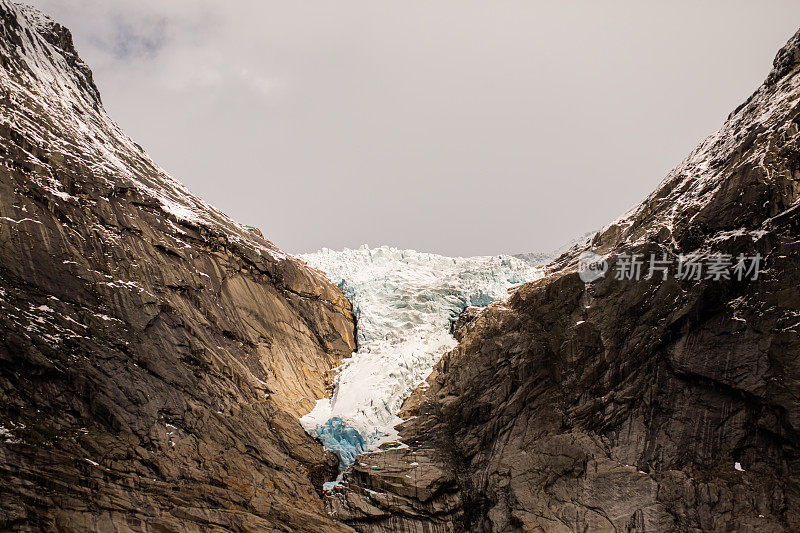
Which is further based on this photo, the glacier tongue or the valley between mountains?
the glacier tongue

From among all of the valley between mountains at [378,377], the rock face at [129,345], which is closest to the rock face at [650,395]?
the valley between mountains at [378,377]

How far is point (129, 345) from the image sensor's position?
27672 mm

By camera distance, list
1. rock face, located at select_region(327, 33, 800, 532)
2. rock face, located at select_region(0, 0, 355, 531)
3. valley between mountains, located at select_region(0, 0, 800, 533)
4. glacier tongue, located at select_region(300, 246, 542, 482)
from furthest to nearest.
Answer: glacier tongue, located at select_region(300, 246, 542, 482), rock face, located at select_region(327, 33, 800, 532), valley between mountains, located at select_region(0, 0, 800, 533), rock face, located at select_region(0, 0, 355, 531)

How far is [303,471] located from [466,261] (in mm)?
34640

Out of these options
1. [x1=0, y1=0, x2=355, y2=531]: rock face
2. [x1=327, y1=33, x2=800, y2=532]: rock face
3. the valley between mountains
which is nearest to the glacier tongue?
the valley between mountains

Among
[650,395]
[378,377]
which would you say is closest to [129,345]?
[378,377]

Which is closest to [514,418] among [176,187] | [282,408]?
[282,408]

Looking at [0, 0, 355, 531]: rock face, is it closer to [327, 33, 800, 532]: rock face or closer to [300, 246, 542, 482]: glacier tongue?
[300, 246, 542, 482]: glacier tongue

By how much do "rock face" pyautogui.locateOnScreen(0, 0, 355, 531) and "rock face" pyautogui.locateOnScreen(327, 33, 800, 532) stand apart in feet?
24.1

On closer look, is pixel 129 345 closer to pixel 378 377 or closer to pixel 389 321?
pixel 378 377

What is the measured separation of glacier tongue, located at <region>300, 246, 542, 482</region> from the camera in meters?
33.4

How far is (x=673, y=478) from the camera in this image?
2488 centimetres

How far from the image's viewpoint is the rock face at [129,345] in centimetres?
2208

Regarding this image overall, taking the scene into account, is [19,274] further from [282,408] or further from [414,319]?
[414,319]
